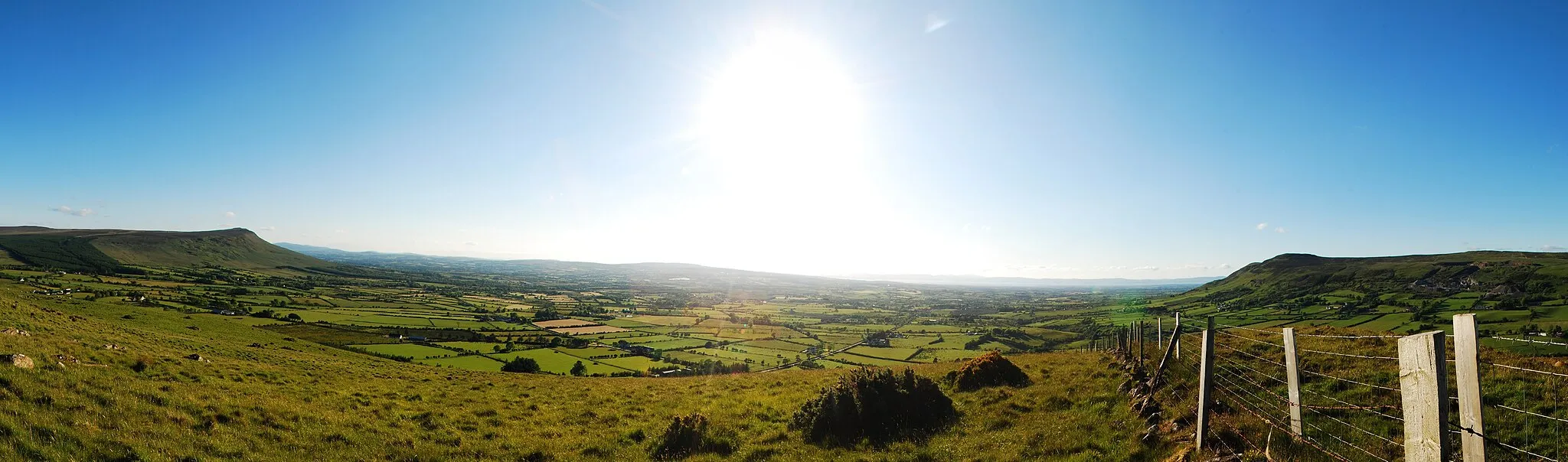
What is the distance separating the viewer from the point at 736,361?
208 ft

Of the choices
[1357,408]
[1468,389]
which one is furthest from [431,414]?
[1357,408]

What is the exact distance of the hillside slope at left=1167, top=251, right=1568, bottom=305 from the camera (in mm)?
97062

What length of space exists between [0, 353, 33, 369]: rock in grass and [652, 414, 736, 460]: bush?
16.3 m

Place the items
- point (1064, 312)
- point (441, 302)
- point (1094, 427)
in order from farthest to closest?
point (1064, 312) < point (441, 302) < point (1094, 427)

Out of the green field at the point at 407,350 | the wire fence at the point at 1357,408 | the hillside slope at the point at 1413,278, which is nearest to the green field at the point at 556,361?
the green field at the point at 407,350

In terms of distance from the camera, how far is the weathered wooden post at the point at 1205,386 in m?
8.41

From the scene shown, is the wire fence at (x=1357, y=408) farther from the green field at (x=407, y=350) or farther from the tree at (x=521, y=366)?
the green field at (x=407, y=350)

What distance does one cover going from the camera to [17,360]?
43.4 ft

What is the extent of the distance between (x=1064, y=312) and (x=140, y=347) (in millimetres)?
183021

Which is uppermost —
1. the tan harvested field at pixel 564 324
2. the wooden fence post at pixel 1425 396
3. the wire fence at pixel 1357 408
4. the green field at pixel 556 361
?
the wooden fence post at pixel 1425 396

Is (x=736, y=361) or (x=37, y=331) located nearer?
(x=37, y=331)

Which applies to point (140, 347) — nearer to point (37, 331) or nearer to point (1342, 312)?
point (37, 331)

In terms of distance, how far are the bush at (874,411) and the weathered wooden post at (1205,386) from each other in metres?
5.57

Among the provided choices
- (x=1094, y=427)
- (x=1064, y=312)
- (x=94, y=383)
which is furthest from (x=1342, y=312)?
(x=94, y=383)
